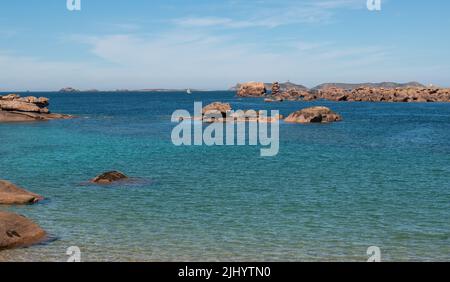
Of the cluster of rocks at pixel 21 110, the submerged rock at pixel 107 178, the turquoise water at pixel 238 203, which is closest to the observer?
the turquoise water at pixel 238 203

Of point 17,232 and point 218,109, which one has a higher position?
point 218,109

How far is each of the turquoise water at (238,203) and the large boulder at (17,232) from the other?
24.1 inches

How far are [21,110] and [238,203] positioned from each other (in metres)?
76.2

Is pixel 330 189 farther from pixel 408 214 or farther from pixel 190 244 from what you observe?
pixel 190 244

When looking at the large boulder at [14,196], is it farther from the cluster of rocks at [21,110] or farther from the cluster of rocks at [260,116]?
the cluster of rocks at [21,110]

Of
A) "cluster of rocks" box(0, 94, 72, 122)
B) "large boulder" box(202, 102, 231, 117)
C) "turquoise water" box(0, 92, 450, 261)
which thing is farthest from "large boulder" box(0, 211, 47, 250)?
"cluster of rocks" box(0, 94, 72, 122)

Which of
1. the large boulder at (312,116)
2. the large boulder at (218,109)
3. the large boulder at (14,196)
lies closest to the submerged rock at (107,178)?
the large boulder at (14,196)

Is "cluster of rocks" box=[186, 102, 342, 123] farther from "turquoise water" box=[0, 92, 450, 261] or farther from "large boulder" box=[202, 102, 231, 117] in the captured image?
"turquoise water" box=[0, 92, 450, 261]

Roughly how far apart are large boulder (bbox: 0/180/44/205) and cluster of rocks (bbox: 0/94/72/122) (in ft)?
212

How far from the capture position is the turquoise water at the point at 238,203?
18922mm

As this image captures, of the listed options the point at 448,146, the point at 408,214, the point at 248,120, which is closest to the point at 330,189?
the point at 408,214

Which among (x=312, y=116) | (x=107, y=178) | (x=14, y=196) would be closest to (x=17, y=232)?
(x=14, y=196)

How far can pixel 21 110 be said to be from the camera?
9056 cm

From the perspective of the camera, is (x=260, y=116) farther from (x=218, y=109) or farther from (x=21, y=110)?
(x=21, y=110)
